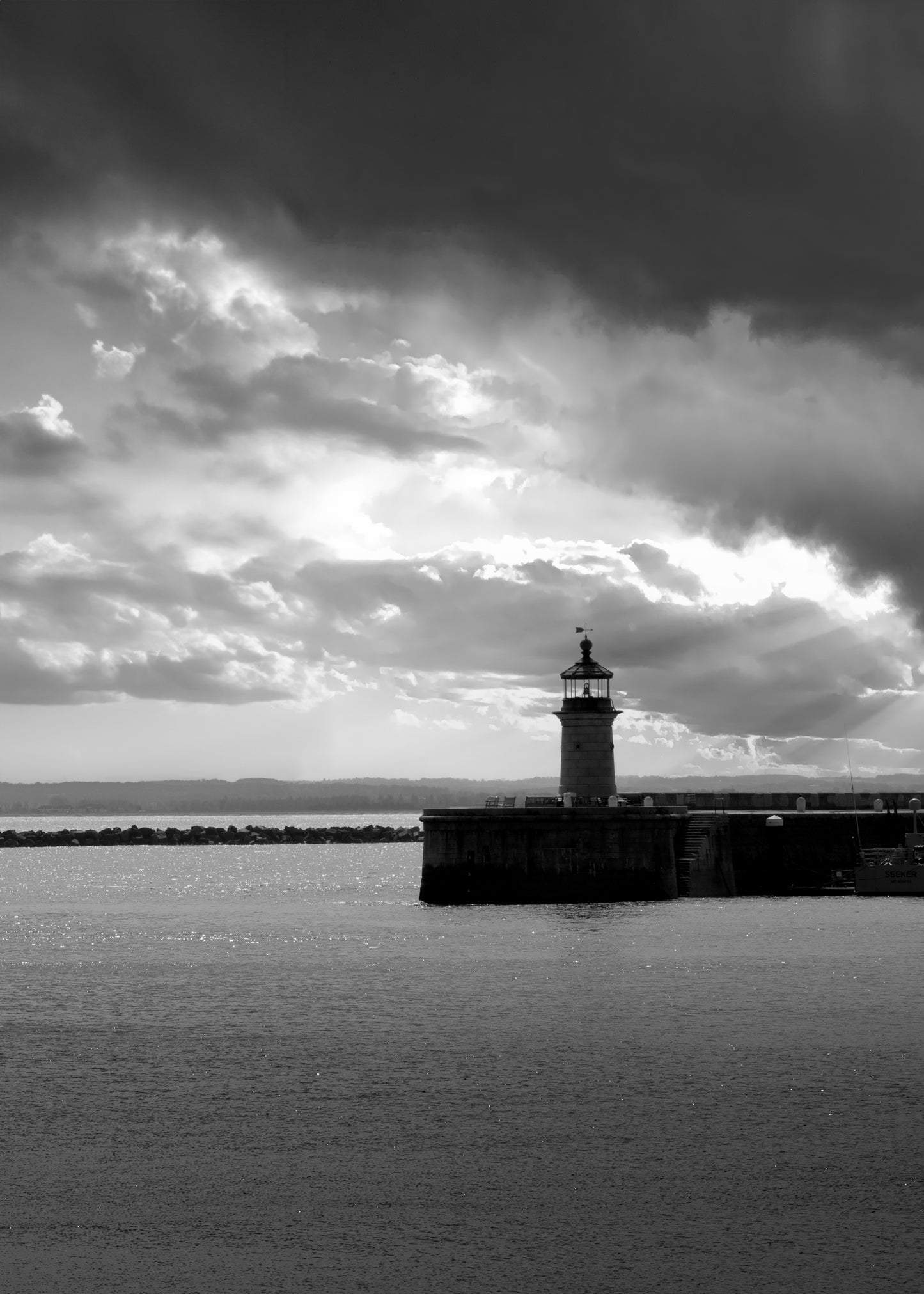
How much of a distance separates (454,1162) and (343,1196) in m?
2.09

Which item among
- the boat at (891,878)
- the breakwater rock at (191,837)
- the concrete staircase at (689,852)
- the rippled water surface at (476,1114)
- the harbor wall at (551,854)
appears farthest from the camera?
the breakwater rock at (191,837)

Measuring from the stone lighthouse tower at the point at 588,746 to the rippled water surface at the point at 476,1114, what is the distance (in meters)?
11.1

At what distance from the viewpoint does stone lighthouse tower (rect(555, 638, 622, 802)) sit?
54.4 meters

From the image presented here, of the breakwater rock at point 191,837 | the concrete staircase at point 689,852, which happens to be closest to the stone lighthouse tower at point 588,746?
the concrete staircase at point 689,852

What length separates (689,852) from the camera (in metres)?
52.6

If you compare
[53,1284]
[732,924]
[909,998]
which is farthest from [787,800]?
[53,1284]

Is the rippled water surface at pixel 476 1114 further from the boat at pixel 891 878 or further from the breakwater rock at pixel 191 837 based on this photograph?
the breakwater rock at pixel 191 837

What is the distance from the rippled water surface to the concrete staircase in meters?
7.69

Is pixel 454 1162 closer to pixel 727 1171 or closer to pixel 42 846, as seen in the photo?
pixel 727 1171

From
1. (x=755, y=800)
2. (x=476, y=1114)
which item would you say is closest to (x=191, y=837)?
(x=755, y=800)

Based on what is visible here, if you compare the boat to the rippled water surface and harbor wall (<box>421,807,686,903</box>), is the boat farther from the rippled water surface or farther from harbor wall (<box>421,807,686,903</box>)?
the rippled water surface

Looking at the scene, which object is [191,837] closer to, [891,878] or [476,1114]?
[891,878]

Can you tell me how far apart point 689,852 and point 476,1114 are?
31999mm

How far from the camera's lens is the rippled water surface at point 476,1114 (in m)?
15.3
